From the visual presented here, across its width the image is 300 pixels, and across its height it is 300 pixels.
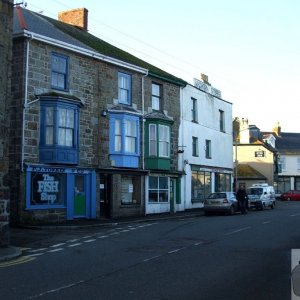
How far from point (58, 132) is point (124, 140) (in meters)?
4.83

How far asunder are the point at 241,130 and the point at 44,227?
44.3 m

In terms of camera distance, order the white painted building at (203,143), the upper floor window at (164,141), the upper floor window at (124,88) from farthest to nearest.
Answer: the white painted building at (203,143) → the upper floor window at (164,141) → the upper floor window at (124,88)

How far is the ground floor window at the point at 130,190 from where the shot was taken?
27.3 metres

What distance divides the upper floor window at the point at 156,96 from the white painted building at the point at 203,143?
2865 mm

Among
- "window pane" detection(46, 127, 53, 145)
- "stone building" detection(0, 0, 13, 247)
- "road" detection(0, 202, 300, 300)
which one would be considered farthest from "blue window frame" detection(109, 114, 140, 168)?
"stone building" detection(0, 0, 13, 247)

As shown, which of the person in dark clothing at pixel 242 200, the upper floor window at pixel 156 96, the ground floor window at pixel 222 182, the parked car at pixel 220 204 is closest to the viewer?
the parked car at pixel 220 204

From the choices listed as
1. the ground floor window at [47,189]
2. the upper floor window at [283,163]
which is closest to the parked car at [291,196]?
the upper floor window at [283,163]

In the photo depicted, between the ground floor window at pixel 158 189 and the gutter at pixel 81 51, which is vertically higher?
the gutter at pixel 81 51

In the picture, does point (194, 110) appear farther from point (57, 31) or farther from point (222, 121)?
point (57, 31)

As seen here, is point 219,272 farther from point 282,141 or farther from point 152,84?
point 282,141

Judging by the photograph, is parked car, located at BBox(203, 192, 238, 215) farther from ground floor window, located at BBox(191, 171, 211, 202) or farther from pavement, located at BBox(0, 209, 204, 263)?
ground floor window, located at BBox(191, 171, 211, 202)

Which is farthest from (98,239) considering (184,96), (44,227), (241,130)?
(241,130)

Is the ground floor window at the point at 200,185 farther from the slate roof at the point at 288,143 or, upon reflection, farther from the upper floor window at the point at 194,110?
the slate roof at the point at 288,143

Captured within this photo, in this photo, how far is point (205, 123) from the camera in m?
36.7
